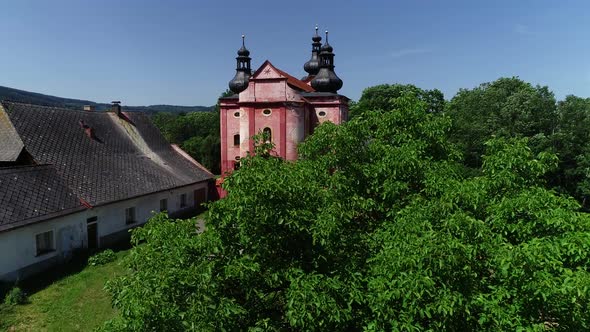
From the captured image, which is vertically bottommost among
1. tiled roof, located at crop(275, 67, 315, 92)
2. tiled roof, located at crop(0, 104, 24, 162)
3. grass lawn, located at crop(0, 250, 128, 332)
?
grass lawn, located at crop(0, 250, 128, 332)

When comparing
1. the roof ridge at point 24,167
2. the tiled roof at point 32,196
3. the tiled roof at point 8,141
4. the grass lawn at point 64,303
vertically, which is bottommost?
the grass lawn at point 64,303

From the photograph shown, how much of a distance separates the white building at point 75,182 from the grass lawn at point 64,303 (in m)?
1.21

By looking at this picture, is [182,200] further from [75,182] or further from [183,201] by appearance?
[75,182]

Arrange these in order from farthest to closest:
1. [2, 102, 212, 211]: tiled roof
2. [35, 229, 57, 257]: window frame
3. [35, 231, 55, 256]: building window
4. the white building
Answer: [2, 102, 212, 211]: tiled roof, [35, 231, 55, 256]: building window, [35, 229, 57, 257]: window frame, the white building

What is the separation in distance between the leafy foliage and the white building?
1263 cm

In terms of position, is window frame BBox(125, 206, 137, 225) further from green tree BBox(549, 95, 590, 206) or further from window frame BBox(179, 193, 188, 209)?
green tree BBox(549, 95, 590, 206)

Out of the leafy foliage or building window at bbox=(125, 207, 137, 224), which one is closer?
the leafy foliage

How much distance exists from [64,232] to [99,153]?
24.3 ft

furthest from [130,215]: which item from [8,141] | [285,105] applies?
[285,105]

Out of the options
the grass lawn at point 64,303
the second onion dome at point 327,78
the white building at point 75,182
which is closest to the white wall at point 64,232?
the white building at point 75,182

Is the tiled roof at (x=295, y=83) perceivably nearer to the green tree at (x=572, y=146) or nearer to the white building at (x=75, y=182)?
the white building at (x=75, y=182)

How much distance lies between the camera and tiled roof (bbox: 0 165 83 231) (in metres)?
16.5

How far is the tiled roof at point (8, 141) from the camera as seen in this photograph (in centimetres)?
2041

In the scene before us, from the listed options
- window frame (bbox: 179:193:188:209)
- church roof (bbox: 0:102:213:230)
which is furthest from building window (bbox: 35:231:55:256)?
window frame (bbox: 179:193:188:209)
